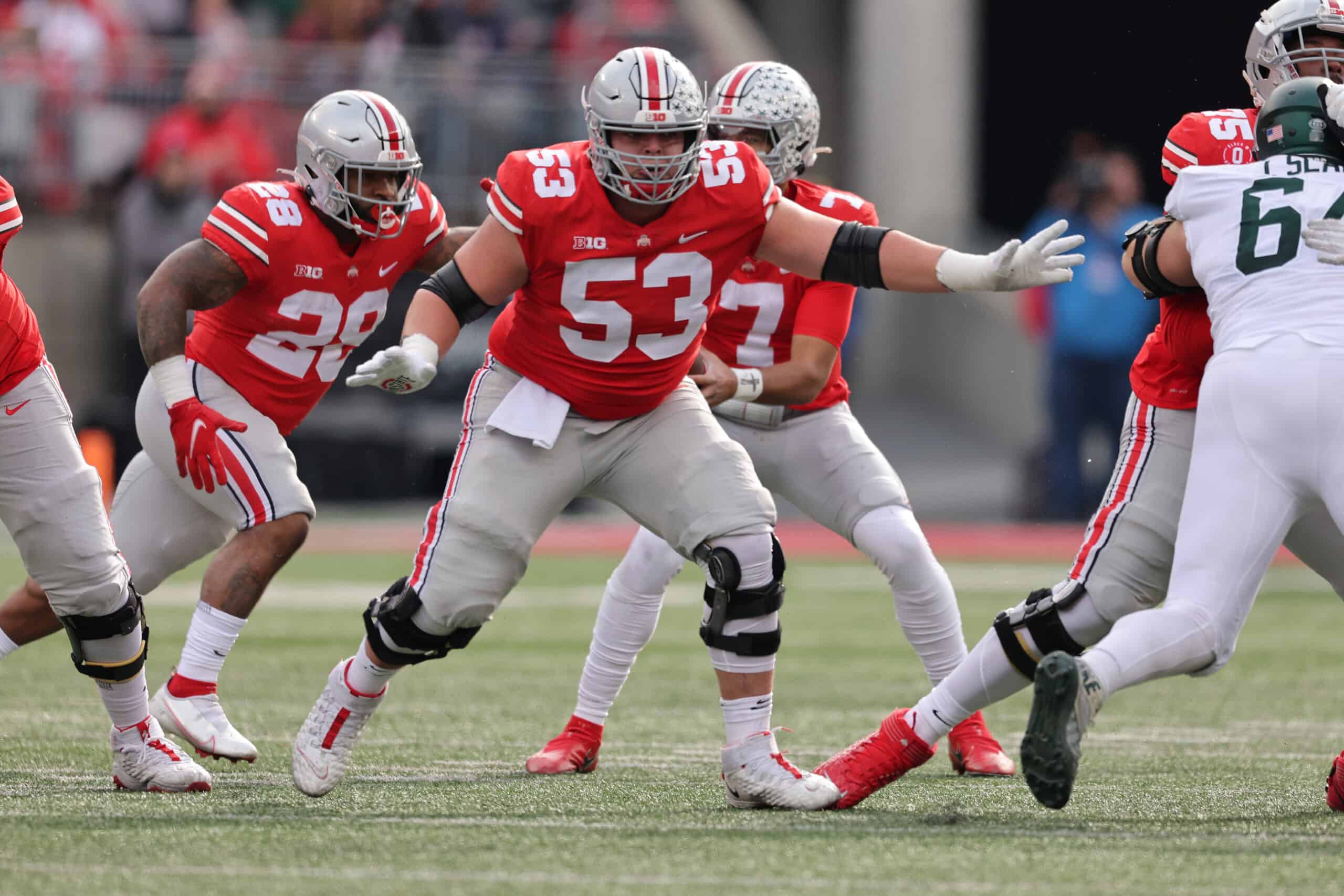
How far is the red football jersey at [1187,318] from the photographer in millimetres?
4434

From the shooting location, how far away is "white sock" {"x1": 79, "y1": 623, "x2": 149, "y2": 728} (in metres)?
4.62

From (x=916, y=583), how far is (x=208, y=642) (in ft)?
6.34

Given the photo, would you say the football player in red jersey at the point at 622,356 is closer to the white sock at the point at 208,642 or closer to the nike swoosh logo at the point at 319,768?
the nike swoosh logo at the point at 319,768

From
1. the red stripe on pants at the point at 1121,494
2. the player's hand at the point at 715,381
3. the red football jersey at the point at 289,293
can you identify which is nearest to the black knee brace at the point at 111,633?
the red football jersey at the point at 289,293

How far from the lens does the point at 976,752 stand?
528 centimetres

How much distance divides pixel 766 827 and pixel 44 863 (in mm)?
1458

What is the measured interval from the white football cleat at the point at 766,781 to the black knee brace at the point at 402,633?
2.24 ft

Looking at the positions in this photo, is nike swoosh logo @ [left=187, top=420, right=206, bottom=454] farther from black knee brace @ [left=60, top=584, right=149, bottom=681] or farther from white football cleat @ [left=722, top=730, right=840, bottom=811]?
white football cleat @ [left=722, top=730, right=840, bottom=811]

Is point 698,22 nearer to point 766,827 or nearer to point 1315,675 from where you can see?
point 1315,675

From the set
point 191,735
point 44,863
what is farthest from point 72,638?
point 44,863

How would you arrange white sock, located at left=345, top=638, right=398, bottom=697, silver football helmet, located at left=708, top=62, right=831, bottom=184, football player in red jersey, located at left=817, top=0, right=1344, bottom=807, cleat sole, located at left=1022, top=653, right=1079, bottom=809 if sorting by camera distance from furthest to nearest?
silver football helmet, located at left=708, top=62, right=831, bottom=184 < white sock, located at left=345, top=638, right=398, bottom=697 < football player in red jersey, located at left=817, top=0, right=1344, bottom=807 < cleat sole, located at left=1022, top=653, right=1079, bottom=809

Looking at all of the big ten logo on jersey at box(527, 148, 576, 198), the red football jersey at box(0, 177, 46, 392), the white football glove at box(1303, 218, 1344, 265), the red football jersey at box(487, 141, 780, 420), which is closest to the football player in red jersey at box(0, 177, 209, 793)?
the red football jersey at box(0, 177, 46, 392)

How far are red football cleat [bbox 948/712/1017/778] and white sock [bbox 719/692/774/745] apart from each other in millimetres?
835

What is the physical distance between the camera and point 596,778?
5.01 m
